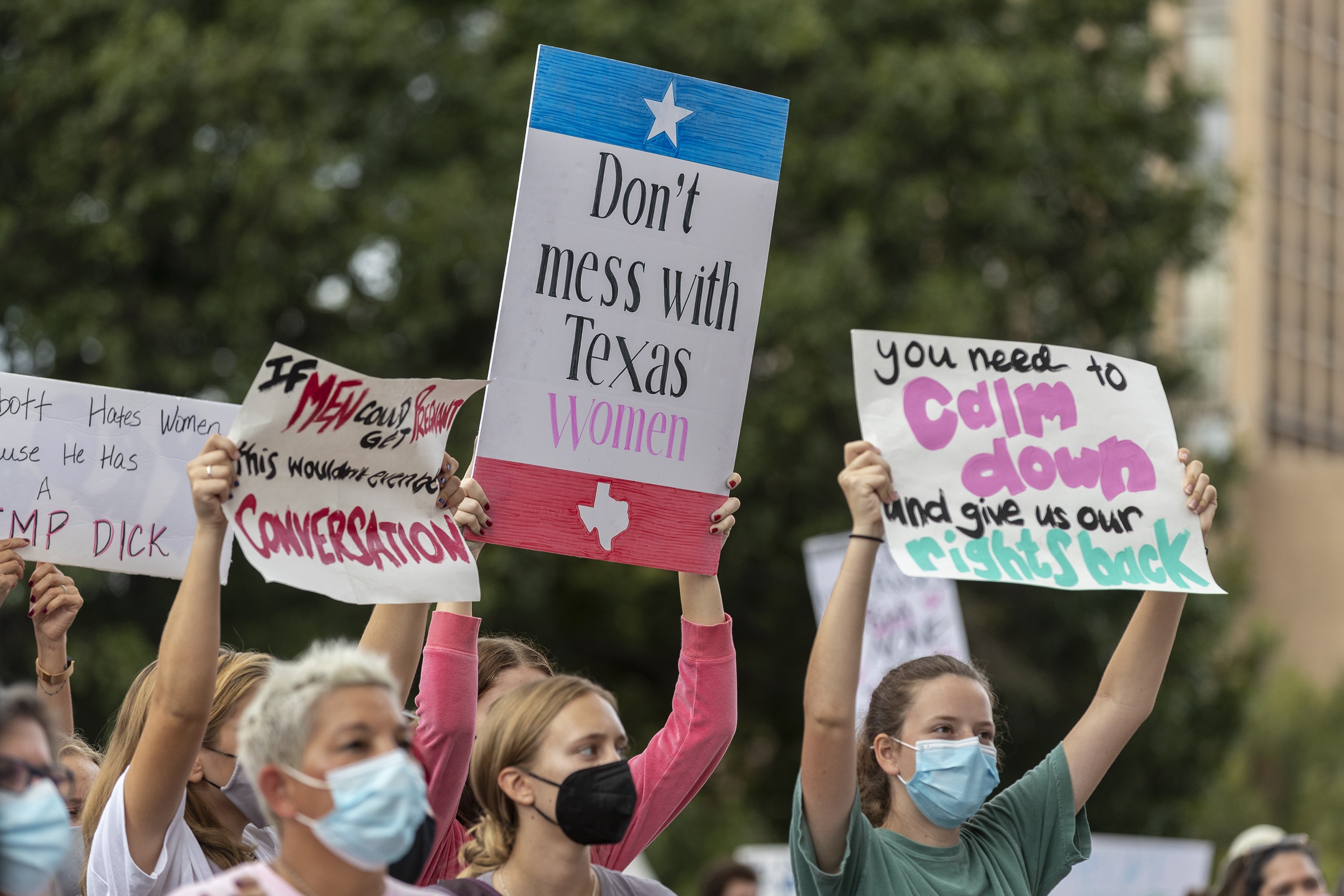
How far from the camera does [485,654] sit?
4141mm

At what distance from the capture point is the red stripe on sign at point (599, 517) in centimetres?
406

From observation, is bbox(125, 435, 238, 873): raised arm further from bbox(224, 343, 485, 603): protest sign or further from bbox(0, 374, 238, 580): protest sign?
bbox(0, 374, 238, 580): protest sign

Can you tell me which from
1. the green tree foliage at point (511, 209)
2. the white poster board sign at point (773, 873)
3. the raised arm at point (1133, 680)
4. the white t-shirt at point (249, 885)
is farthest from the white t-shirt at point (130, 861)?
the white poster board sign at point (773, 873)

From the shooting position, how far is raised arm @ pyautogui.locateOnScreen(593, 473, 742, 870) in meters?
4.08

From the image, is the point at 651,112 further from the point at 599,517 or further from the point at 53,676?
the point at 53,676

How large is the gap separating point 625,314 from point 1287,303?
54.6m

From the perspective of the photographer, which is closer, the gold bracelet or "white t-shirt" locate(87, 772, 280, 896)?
"white t-shirt" locate(87, 772, 280, 896)

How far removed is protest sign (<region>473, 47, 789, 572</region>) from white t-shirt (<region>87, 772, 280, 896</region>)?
1.03 m

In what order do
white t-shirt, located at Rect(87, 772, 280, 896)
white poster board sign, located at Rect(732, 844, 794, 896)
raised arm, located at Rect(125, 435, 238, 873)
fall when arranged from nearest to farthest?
raised arm, located at Rect(125, 435, 238, 873)
white t-shirt, located at Rect(87, 772, 280, 896)
white poster board sign, located at Rect(732, 844, 794, 896)

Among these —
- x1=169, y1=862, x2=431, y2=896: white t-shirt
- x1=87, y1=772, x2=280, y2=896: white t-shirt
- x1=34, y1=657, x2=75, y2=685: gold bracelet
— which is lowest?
x1=87, y1=772, x2=280, y2=896: white t-shirt

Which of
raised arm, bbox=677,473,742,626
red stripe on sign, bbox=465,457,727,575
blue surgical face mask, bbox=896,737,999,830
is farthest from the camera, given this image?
raised arm, bbox=677,473,742,626

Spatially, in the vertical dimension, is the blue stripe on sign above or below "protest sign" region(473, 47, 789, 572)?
above

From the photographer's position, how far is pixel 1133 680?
3971 millimetres

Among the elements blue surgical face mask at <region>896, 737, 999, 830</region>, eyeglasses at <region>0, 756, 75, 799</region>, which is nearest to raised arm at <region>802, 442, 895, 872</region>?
blue surgical face mask at <region>896, 737, 999, 830</region>
